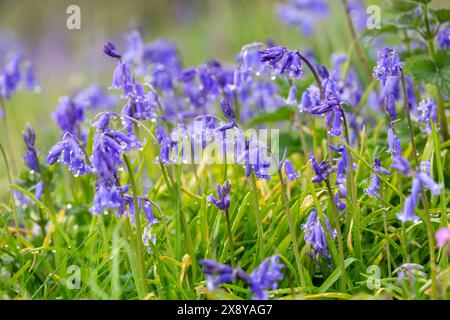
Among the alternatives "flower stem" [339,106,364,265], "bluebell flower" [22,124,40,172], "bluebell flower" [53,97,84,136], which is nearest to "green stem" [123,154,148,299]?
"flower stem" [339,106,364,265]

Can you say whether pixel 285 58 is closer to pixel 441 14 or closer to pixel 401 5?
pixel 441 14

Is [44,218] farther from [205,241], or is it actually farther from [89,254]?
[205,241]

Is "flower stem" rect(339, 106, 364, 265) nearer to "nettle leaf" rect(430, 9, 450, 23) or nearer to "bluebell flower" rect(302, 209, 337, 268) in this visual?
"bluebell flower" rect(302, 209, 337, 268)

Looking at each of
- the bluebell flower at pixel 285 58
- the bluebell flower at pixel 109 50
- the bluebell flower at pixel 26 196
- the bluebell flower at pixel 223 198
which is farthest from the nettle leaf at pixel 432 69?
the bluebell flower at pixel 26 196

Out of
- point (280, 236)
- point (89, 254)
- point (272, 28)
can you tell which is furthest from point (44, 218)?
point (272, 28)

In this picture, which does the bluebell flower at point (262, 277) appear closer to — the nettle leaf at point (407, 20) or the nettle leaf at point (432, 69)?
the nettle leaf at point (432, 69)
